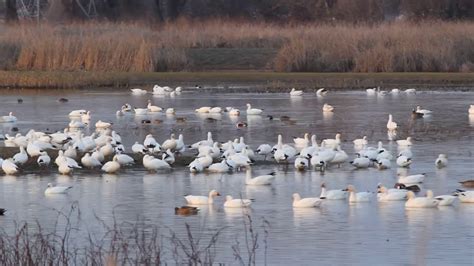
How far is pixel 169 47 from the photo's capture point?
43.1m

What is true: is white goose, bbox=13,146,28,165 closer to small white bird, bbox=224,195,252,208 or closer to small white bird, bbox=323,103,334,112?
small white bird, bbox=224,195,252,208

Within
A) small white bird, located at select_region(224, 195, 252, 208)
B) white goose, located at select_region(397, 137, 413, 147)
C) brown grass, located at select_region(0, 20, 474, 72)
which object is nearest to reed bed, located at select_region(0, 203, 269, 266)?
small white bird, located at select_region(224, 195, 252, 208)

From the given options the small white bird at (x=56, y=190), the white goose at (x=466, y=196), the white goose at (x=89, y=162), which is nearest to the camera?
the white goose at (x=466, y=196)

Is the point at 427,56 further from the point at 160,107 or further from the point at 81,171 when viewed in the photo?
the point at 81,171

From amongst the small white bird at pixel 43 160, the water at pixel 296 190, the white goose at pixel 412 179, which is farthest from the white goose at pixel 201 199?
the small white bird at pixel 43 160

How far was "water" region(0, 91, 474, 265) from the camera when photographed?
1291 cm

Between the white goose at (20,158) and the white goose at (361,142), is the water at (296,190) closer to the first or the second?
the white goose at (361,142)

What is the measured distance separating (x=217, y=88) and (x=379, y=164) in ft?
64.0

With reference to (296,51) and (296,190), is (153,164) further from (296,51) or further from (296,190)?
(296,51)

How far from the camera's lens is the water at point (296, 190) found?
12914 mm

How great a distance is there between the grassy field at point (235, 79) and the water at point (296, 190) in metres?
8.43

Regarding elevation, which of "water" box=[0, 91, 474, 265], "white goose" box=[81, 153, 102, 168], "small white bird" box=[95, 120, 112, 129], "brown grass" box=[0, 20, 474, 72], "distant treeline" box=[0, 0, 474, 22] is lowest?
"water" box=[0, 91, 474, 265]

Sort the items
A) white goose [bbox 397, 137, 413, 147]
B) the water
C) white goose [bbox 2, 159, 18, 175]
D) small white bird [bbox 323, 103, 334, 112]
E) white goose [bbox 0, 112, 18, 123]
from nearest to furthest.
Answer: the water < white goose [bbox 2, 159, 18, 175] < white goose [bbox 397, 137, 413, 147] < white goose [bbox 0, 112, 18, 123] < small white bird [bbox 323, 103, 334, 112]

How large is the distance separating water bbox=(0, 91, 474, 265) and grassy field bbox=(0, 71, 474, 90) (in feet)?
27.7
